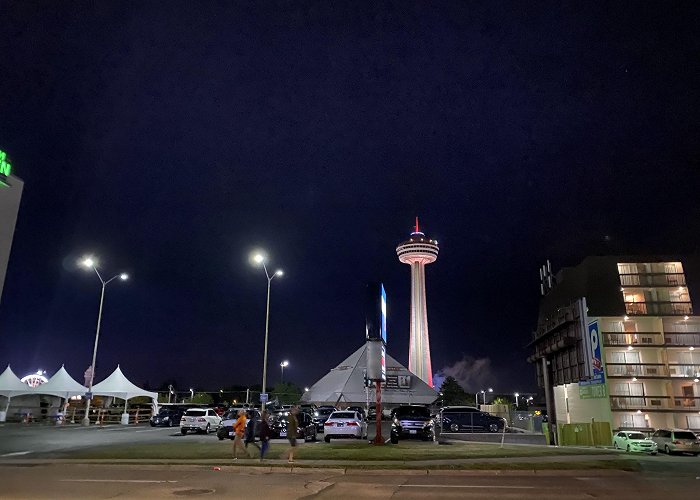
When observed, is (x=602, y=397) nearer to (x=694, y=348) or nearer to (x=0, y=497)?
(x=694, y=348)

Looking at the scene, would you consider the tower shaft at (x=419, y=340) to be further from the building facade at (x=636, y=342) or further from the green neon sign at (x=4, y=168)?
the green neon sign at (x=4, y=168)

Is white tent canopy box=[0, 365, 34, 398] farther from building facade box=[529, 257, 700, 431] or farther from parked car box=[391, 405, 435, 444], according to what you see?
building facade box=[529, 257, 700, 431]

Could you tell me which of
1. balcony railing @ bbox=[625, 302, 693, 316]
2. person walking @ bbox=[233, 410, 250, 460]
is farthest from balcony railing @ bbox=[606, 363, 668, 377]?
person walking @ bbox=[233, 410, 250, 460]

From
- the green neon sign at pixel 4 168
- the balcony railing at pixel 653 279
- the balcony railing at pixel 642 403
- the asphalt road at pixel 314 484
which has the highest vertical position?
the balcony railing at pixel 653 279

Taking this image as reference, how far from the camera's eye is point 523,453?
1978 centimetres

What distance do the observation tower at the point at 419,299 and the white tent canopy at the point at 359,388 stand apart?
25.8 metres

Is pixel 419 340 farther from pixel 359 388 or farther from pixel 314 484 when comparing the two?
pixel 314 484

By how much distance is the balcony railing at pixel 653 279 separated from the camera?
53.3 metres

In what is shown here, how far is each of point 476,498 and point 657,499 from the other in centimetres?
375

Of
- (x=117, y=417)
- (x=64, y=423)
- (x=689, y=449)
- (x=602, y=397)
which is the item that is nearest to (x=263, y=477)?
(x=689, y=449)

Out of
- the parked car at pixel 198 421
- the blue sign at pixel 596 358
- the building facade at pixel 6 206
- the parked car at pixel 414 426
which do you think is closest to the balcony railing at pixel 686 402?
the blue sign at pixel 596 358

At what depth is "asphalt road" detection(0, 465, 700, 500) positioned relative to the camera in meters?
11.5

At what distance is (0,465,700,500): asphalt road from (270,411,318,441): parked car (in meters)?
9.99

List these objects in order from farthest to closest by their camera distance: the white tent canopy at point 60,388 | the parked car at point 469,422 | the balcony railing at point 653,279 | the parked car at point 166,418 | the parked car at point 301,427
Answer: the balcony railing at point 653,279, the white tent canopy at point 60,388, the parked car at point 166,418, the parked car at point 469,422, the parked car at point 301,427
